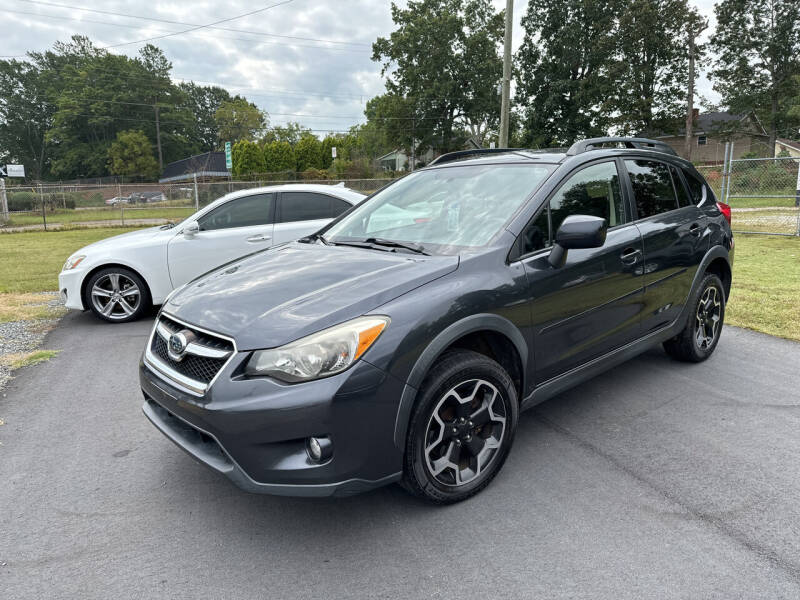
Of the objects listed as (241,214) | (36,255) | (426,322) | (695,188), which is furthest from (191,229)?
(36,255)

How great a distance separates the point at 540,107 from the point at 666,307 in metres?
44.0

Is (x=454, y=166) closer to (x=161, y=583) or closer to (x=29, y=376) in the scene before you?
(x=161, y=583)

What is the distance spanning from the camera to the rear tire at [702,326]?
4.32 meters

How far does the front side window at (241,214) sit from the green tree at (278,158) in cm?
5121

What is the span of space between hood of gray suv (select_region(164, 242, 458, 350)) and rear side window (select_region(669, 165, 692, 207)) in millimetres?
2482

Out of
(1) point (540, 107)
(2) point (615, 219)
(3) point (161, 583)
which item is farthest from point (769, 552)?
(1) point (540, 107)

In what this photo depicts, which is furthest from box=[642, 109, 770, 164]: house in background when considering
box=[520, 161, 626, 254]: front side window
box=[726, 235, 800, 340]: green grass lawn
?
box=[520, 161, 626, 254]: front side window

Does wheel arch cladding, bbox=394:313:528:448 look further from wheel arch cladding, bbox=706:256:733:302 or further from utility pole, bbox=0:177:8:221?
utility pole, bbox=0:177:8:221

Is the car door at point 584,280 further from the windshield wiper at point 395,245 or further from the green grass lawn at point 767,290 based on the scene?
the green grass lawn at point 767,290

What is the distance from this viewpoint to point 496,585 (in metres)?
2.13

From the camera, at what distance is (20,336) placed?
19.4 ft

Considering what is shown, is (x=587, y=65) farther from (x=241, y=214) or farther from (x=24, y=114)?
(x=24, y=114)

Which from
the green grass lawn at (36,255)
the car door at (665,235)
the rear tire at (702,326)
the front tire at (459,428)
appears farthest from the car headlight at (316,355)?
the green grass lawn at (36,255)

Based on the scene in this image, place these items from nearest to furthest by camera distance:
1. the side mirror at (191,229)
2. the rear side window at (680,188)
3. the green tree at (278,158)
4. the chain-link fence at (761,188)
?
the rear side window at (680,188) < the side mirror at (191,229) < the chain-link fence at (761,188) < the green tree at (278,158)
